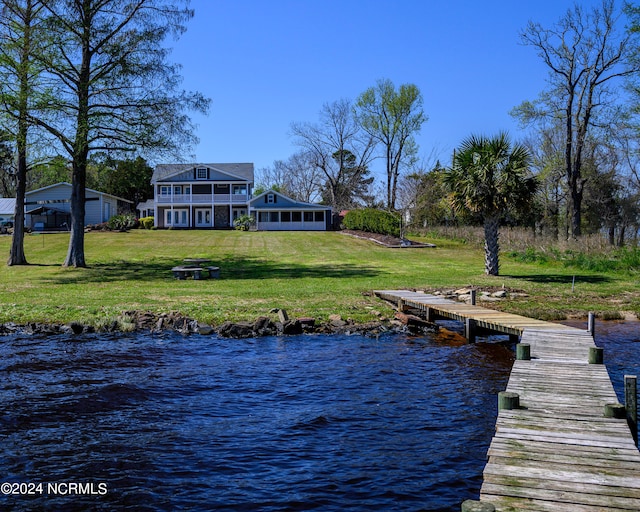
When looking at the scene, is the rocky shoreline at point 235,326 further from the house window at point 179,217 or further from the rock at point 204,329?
the house window at point 179,217

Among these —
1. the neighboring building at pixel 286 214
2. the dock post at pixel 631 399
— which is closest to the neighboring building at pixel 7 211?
the neighboring building at pixel 286 214

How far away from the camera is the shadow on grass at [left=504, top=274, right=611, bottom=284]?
84.1ft

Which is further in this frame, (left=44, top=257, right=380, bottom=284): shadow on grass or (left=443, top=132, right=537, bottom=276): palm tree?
(left=44, top=257, right=380, bottom=284): shadow on grass

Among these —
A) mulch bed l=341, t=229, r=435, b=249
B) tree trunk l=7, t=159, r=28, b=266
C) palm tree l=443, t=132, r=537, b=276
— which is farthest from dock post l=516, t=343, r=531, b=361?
mulch bed l=341, t=229, r=435, b=249

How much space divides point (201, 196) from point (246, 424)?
202 feet

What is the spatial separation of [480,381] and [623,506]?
6782mm

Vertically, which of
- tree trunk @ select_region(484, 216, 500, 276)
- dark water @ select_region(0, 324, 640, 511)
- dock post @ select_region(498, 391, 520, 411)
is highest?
tree trunk @ select_region(484, 216, 500, 276)

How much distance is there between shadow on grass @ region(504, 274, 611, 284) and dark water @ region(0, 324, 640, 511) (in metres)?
11.6

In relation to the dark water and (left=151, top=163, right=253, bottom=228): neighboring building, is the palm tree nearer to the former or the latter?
the dark water

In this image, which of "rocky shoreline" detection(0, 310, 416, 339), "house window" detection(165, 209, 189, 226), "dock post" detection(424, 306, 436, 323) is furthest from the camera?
"house window" detection(165, 209, 189, 226)

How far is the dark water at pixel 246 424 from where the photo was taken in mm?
7180

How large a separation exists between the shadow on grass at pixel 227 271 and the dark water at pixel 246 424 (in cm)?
1220

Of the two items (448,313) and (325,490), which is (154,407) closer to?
(325,490)

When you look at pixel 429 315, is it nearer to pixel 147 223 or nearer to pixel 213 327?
pixel 213 327
